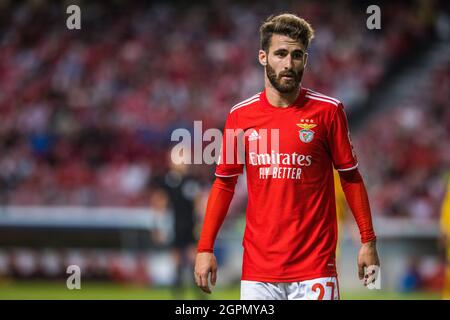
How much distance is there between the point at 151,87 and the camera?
65.2 ft

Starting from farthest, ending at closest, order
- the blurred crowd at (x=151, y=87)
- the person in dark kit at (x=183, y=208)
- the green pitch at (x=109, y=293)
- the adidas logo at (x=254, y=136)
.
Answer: the blurred crowd at (x=151, y=87)
the green pitch at (x=109, y=293)
the person in dark kit at (x=183, y=208)
the adidas logo at (x=254, y=136)

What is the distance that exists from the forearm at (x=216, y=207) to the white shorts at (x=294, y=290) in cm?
35

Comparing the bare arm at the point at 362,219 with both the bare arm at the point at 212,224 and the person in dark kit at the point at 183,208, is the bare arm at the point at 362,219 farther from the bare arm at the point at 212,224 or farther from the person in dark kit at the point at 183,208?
the person in dark kit at the point at 183,208

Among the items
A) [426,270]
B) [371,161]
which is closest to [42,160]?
[371,161]

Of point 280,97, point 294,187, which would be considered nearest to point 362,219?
point 294,187

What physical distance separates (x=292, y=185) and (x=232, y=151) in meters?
0.40

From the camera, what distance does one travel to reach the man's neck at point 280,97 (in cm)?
513

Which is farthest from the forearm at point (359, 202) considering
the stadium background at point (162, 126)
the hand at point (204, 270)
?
the stadium background at point (162, 126)

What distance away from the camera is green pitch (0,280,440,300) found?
13.2 m

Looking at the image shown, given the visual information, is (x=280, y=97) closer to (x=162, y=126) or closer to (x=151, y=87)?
(x=162, y=126)

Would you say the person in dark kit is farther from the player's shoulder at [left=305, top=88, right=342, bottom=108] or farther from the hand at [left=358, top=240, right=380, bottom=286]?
the hand at [left=358, top=240, right=380, bottom=286]

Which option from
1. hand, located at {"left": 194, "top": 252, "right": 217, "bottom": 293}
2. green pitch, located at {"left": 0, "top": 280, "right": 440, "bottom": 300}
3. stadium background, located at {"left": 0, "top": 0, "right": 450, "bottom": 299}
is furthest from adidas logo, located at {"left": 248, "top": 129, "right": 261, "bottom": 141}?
green pitch, located at {"left": 0, "top": 280, "right": 440, "bottom": 300}

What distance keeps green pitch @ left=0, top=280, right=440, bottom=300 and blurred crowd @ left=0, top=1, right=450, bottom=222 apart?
1697 millimetres

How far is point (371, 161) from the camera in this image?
17250 millimetres
